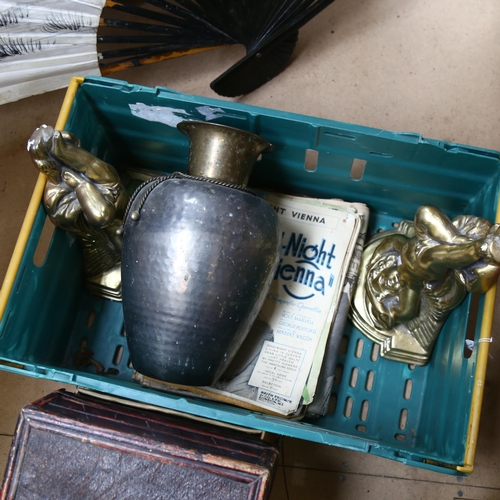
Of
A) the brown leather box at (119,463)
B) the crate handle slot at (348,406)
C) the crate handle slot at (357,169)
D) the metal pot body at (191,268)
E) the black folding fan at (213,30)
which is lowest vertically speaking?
the brown leather box at (119,463)

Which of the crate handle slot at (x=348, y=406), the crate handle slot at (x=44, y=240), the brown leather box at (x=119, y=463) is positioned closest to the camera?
the brown leather box at (x=119, y=463)

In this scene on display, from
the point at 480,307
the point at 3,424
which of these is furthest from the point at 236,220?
the point at 3,424

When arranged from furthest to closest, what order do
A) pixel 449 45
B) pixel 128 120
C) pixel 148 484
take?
pixel 449 45 < pixel 128 120 < pixel 148 484

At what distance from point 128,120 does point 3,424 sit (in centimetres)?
52

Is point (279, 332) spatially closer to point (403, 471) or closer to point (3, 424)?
point (403, 471)

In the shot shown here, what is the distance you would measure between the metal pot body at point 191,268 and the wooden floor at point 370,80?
0.34 meters

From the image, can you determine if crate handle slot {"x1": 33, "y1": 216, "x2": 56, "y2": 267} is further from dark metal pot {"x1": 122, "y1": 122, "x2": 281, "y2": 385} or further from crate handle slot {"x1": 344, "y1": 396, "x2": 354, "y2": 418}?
crate handle slot {"x1": 344, "y1": 396, "x2": 354, "y2": 418}

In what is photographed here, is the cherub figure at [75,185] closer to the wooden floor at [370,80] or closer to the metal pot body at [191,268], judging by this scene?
the metal pot body at [191,268]

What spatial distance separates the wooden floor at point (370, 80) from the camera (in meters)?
0.88

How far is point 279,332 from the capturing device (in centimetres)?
75

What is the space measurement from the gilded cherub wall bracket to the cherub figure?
1.21ft

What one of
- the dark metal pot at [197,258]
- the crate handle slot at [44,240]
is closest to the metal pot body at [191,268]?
the dark metal pot at [197,258]

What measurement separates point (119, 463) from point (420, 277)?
416 mm

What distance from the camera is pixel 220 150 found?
1.97 ft
